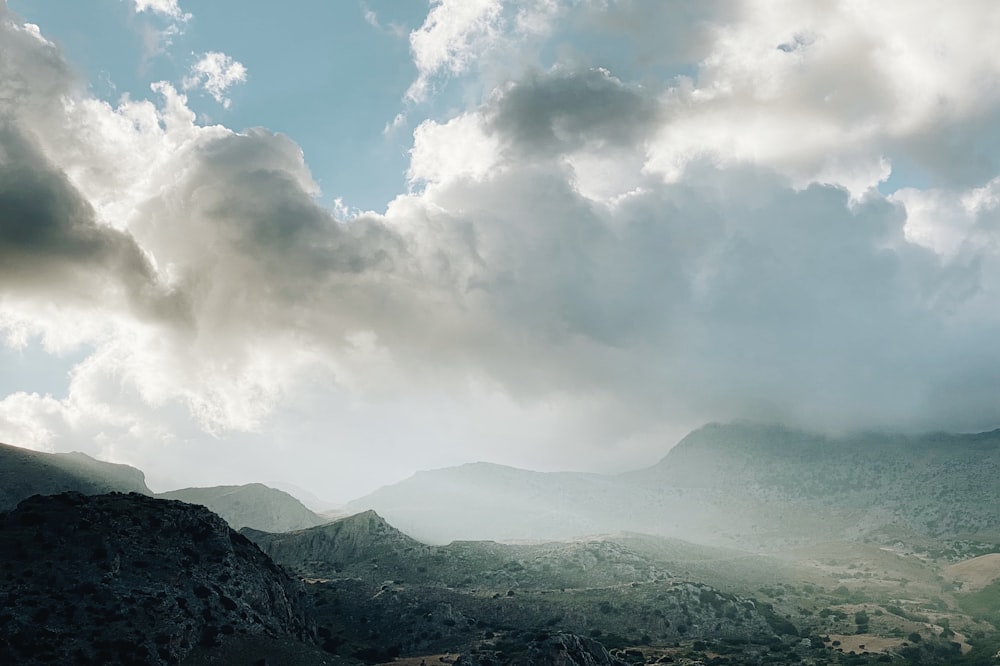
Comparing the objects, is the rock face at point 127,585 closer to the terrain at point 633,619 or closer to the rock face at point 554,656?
the terrain at point 633,619

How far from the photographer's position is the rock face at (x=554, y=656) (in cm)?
10475

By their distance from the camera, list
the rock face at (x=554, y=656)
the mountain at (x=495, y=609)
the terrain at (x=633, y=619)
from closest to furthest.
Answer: the rock face at (x=554, y=656) → the mountain at (x=495, y=609) → the terrain at (x=633, y=619)

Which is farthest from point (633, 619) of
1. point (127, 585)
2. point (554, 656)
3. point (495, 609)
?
point (127, 585)

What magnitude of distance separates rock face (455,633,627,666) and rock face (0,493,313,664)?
32.4 metres

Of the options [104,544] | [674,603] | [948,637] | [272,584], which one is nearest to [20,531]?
[104,544]

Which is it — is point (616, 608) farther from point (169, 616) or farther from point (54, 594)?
point (54, 594)

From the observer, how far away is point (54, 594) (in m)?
82.6

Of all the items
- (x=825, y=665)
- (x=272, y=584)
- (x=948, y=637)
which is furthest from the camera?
(x=948, y=637)

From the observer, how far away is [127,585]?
294ft

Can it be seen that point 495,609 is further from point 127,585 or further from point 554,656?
point 127,585

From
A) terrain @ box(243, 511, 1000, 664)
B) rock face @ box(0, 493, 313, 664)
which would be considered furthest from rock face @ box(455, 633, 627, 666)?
rock face @ box(0, 493, 313, 664)

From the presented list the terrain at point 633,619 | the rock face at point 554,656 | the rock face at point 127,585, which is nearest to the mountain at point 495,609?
the terrain at point 633,619

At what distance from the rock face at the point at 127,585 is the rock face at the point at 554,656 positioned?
3240cm

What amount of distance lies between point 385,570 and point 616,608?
71.3m
